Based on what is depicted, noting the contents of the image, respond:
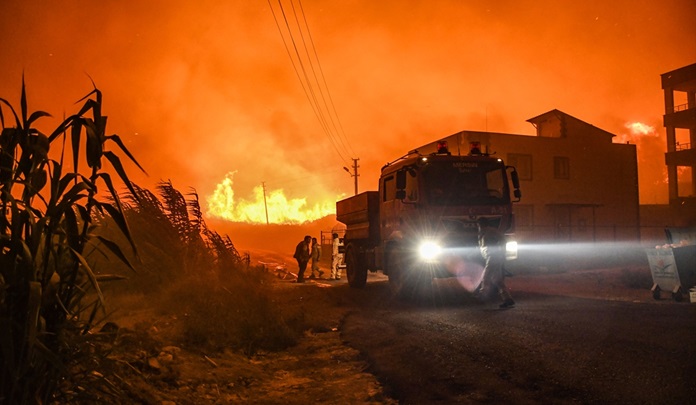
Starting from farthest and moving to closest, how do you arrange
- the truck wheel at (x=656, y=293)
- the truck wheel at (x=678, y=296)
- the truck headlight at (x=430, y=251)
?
1. the truck wheel at (x=656, y=293)
2. the truck headlight at (x=430, y=251)
3. the truck wheel at (x=678, y=296)

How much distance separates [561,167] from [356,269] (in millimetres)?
23340

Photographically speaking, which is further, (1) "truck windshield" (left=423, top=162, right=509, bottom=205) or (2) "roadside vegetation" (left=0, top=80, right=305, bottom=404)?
(1) "truck windshield" (left=423, top=162, right=509, bottom=205)

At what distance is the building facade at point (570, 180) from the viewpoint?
3102cm

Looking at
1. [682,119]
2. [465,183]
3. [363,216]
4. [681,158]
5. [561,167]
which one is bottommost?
[363,216]

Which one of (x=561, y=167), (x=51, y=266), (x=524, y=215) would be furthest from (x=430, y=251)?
(x=561, y=167)

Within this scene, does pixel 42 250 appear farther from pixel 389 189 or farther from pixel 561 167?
pixel 561 167

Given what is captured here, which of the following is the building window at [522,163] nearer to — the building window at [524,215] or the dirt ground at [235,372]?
the building window at [524,215]

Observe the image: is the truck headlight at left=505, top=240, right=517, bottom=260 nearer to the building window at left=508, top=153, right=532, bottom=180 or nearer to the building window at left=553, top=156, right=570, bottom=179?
the building window at left=508, top=153, right=532, bottom=180

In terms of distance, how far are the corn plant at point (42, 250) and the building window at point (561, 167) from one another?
32620 mm

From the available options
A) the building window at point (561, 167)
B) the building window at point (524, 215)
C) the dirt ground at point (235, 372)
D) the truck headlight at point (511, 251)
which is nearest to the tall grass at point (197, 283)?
the dirt ground at point (235, 372)

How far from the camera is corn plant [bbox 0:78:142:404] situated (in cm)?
269

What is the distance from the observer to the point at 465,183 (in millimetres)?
10367

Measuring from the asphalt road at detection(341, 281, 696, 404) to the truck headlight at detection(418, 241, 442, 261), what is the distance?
120 centimetres

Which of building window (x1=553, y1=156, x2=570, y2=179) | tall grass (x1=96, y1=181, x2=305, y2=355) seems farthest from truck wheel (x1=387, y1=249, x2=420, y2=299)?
building window (x1=553, y1=156, x2=570, y2=179)
